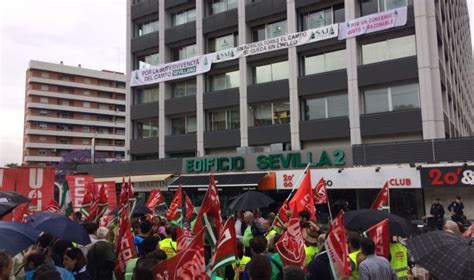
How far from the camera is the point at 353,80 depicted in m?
Answer: 24.2

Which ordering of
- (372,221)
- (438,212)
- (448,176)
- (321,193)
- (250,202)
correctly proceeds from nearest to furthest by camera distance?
(372,221) < (321,193) < (250,202) < (438,212) < (448,176)

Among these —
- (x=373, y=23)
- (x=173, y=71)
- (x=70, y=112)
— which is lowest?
(x=173, y=71)

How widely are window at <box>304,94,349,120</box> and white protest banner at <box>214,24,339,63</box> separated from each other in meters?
3.48

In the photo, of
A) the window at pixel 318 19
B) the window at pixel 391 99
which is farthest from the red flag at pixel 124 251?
the window at pixel 318 19

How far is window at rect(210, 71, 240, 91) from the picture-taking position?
97.9ft

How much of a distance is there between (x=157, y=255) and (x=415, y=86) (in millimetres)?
20744

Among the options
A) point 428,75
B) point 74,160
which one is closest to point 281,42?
point 428,75

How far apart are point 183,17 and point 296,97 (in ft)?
41.9

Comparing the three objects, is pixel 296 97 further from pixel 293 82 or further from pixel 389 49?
pixel 389 49

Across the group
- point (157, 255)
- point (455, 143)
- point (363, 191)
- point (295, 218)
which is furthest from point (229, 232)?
point (363, 191)

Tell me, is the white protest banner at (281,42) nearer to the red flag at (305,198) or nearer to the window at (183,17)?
the window at (183,17)

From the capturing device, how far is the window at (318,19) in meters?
26.1

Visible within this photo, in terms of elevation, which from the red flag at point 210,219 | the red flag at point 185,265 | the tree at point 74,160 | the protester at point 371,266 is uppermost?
the tree at point 74,160

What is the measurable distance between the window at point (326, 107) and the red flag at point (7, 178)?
A: 17.1 m
